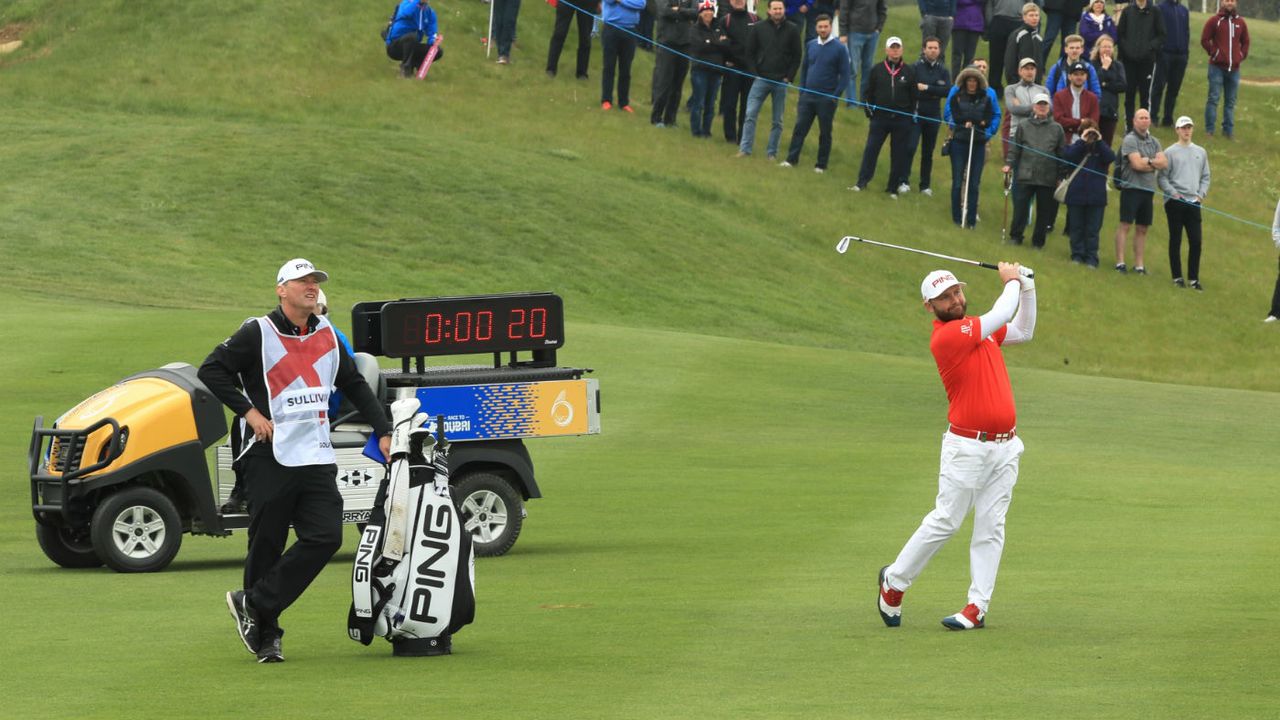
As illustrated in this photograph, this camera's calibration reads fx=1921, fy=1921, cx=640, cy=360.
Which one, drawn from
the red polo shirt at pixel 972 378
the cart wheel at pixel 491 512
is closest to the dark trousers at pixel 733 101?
the cart wheel at pixel 491 512

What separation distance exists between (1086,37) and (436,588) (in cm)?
2842

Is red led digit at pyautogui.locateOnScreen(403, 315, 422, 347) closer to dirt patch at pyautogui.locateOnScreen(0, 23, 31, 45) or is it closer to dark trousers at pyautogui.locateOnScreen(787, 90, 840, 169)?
dark trousers at pyautogui.locateOnScreen(787, 90, 840, 169)

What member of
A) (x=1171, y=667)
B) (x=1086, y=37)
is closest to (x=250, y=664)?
(x=1171, y=667)

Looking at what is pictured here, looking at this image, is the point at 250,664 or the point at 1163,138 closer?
the point at 250,664

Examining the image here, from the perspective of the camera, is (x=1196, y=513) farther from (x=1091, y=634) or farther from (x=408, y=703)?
(x=408, y=703)

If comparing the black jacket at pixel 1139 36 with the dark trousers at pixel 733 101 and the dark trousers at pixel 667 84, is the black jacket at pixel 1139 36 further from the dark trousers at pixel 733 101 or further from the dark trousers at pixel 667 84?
the dark trousers at pixel 667 84

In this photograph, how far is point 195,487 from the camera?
499 inches

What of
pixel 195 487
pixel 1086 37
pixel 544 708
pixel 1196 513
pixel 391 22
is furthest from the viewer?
pixel 391 22

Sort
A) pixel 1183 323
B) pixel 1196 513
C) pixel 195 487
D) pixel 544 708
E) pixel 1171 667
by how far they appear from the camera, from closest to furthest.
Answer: pixel 544 708 → pixel 1171 667 → pixel 195 487 → pixel 1196 513 → pixel 1183 323

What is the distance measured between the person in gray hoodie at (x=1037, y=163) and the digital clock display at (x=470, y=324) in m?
18.6

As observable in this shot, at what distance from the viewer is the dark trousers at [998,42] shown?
35500 mm

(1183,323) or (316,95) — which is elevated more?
(316,95)

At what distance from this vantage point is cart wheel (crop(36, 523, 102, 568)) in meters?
12.7

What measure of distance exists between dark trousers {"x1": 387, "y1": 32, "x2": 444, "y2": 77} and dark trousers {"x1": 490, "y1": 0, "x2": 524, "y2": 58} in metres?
1.28
